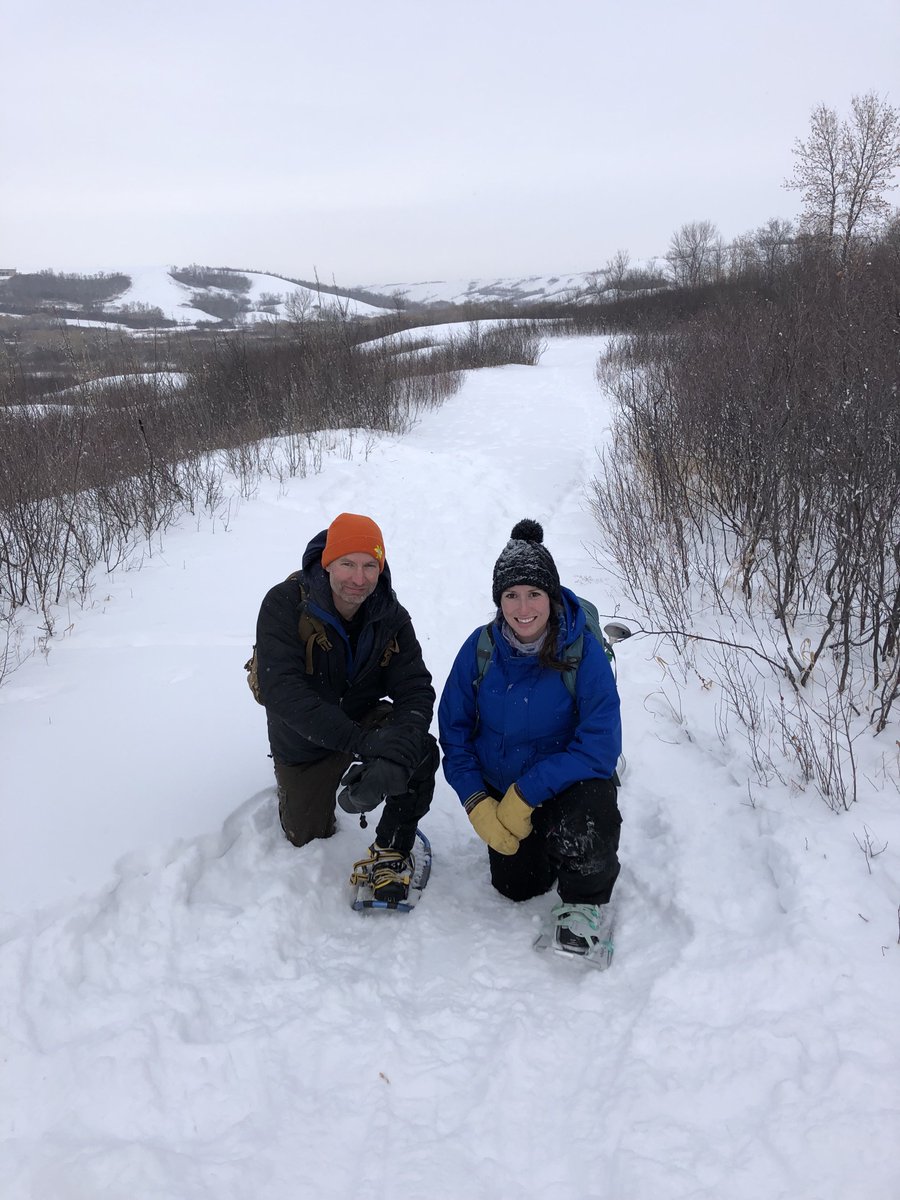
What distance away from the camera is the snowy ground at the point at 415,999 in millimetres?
1491

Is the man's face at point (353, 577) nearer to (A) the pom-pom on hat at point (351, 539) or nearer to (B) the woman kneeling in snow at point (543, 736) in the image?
(A) the pom-pom on hat at point (351, 539)

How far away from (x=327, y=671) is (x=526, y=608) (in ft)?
2.69

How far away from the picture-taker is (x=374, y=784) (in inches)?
81.7

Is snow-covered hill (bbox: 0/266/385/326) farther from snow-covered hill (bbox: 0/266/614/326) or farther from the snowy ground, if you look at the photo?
the snowy ground

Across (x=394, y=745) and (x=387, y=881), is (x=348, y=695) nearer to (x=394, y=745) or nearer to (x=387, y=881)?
(x=394, y=745)

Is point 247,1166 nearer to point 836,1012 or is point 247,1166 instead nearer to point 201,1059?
point 201,1059

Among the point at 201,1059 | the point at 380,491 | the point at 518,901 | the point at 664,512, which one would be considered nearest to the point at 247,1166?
the point at 201,1059

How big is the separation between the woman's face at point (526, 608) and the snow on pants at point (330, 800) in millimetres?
628

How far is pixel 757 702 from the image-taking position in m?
3.04

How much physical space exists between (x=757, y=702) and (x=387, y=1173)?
2.43 metres

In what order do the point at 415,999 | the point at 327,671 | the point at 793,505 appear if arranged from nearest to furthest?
the point at 415,999, the point at 327,671, the point at 793,505

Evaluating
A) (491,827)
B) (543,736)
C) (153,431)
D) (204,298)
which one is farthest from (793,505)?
(204,298)

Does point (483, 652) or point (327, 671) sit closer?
point (483, 652)

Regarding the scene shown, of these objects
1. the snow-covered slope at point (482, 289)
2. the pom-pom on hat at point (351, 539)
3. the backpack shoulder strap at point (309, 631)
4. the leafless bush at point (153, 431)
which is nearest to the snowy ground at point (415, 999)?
the backpack shoulder strap at point (309, 631)
